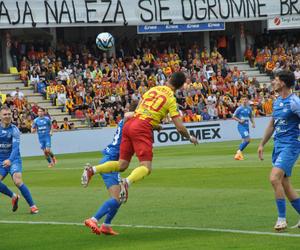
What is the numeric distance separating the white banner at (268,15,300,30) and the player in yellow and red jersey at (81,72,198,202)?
4246cm

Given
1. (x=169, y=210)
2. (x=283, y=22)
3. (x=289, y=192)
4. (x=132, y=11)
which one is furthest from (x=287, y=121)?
(x=283, y=22)

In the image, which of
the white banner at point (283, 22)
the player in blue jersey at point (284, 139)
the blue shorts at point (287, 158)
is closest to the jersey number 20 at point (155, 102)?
the player in blue jersey at point (284, 139)

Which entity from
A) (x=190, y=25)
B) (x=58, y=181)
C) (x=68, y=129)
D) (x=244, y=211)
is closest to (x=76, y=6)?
(x=190, y=25)

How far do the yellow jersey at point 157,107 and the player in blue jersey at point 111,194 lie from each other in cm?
23

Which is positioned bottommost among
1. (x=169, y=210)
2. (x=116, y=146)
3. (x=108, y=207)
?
(x=169, y=210)

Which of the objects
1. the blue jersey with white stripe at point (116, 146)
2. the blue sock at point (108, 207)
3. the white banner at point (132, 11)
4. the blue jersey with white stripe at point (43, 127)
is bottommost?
the blue jersey with white stripe at point (43, 127)

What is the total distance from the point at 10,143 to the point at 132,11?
1353 inches

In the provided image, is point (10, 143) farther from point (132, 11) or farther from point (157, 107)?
point (132, 11)

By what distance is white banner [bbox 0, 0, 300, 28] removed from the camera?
4819 cm

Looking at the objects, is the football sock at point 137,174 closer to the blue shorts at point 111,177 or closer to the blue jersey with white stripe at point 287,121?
the blue shorts at point 111,177

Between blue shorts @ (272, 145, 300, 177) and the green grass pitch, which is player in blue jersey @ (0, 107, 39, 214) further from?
blue shorts @ (272, 145, 300, 177)

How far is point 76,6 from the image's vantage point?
49.5 metres

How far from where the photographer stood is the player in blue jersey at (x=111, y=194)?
12.9 meters

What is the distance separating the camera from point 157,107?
12.9 m
